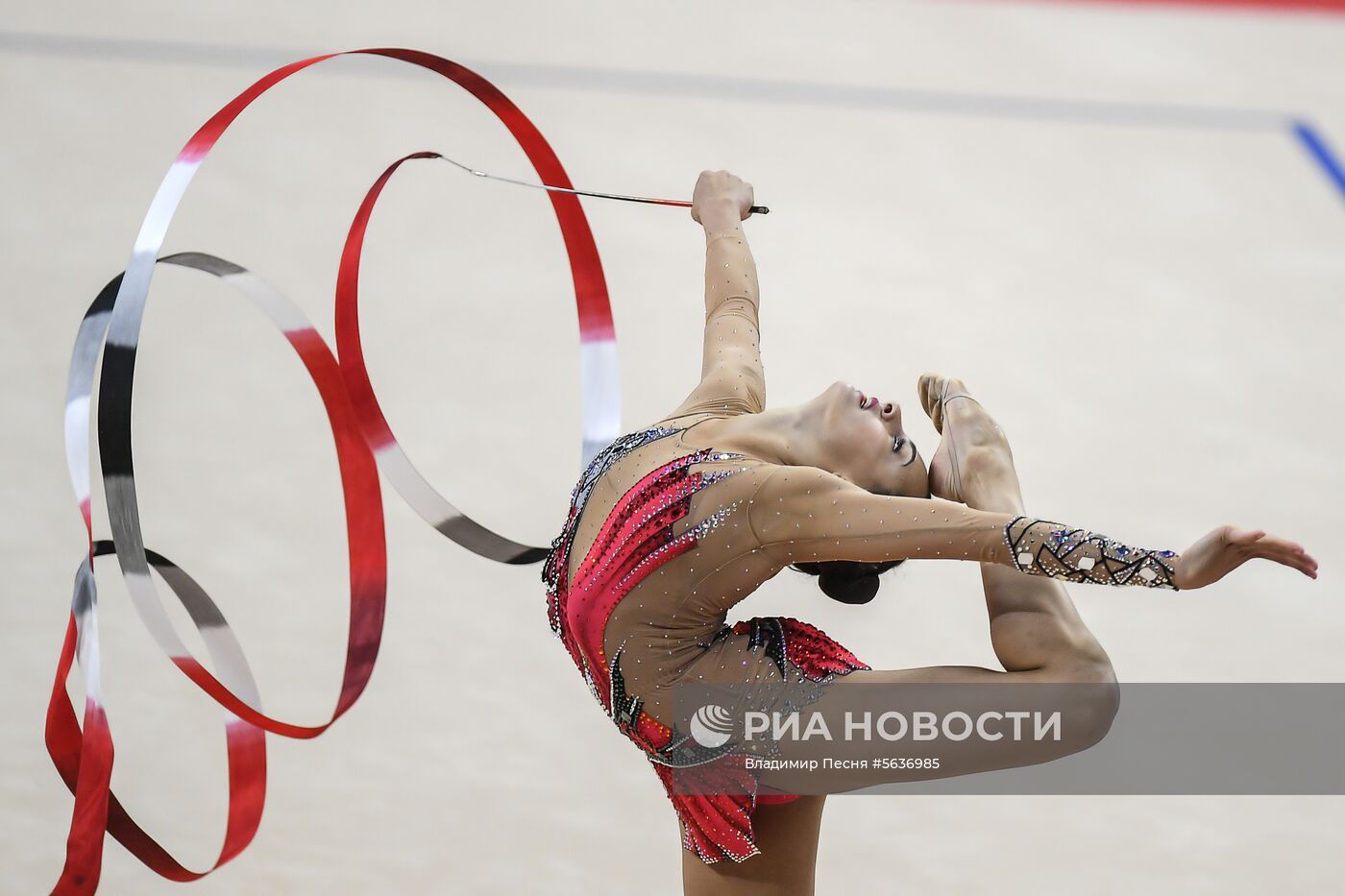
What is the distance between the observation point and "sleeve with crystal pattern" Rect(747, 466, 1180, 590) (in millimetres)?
1394

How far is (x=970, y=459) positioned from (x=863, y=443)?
16 centimetres

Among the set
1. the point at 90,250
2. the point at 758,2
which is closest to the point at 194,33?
the point at 90,250

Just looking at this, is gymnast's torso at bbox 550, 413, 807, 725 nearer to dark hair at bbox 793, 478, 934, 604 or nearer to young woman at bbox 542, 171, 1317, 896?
young woman at bbox 542, 171, 1317, 896

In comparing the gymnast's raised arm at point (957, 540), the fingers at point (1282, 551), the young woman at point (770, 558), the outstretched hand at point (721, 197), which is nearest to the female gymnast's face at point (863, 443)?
the young woman at point (770, 558)

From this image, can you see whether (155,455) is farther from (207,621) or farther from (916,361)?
(916,361)

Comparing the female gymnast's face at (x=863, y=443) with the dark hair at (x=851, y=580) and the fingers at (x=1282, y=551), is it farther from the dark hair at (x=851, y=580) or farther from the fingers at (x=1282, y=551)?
the fingers at (x=1282, y=551)

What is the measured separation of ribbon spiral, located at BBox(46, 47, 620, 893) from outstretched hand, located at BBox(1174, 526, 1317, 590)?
1112mm

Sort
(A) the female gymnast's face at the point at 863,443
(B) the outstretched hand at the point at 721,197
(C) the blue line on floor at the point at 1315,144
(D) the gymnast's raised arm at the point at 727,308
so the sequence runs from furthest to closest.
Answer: (C) the blue line on floor at the point at 1315,144 → (B) the outstretched hand at the point at 721,197 → (D) the gymnast's raised arm at the point at 727,308 → (A) the female gymnast's face at the point at 863,443

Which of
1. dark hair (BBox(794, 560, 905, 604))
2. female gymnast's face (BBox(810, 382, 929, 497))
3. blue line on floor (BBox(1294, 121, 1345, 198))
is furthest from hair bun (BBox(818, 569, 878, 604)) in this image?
blue line on floor (BBox(1294, 121, 1345, 198))

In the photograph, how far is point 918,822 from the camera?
2.74 meters

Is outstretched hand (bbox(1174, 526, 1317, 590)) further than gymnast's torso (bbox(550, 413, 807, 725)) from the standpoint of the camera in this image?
No

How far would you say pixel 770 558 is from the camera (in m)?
1.58

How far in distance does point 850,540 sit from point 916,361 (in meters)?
1.43

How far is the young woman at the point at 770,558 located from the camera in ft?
4.82
